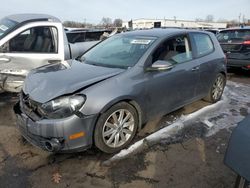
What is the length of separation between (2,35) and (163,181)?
152 inches

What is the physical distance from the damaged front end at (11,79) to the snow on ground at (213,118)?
8.32ft

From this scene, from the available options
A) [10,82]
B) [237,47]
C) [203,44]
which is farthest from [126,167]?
[237,47]

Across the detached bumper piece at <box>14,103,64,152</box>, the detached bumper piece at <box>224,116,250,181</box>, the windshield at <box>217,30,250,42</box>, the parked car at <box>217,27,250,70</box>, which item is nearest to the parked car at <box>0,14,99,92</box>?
the detached bumper piece at <box>14,103,64,152</box>

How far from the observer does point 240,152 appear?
1.70 m

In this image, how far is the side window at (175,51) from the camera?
3.89 metres

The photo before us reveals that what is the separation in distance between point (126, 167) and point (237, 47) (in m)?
6.42

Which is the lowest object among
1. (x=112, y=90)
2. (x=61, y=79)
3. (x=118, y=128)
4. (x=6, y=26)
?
A: (x=118, y=128)

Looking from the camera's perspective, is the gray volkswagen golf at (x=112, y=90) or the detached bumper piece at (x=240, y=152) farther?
the gray volkswagen golf at (x=112, y=90)

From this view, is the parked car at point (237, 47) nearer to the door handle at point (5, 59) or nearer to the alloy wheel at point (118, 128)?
the alloy wheel at point (118, 128)

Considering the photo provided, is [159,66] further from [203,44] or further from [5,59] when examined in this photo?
[5,59]

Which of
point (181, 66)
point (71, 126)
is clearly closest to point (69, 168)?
point (71, 126)

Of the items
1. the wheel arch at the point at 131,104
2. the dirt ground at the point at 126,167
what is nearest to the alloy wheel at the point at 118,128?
the wheel arch at the point at 131,104

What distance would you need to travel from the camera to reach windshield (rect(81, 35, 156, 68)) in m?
3.71

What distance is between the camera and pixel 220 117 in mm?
4738
